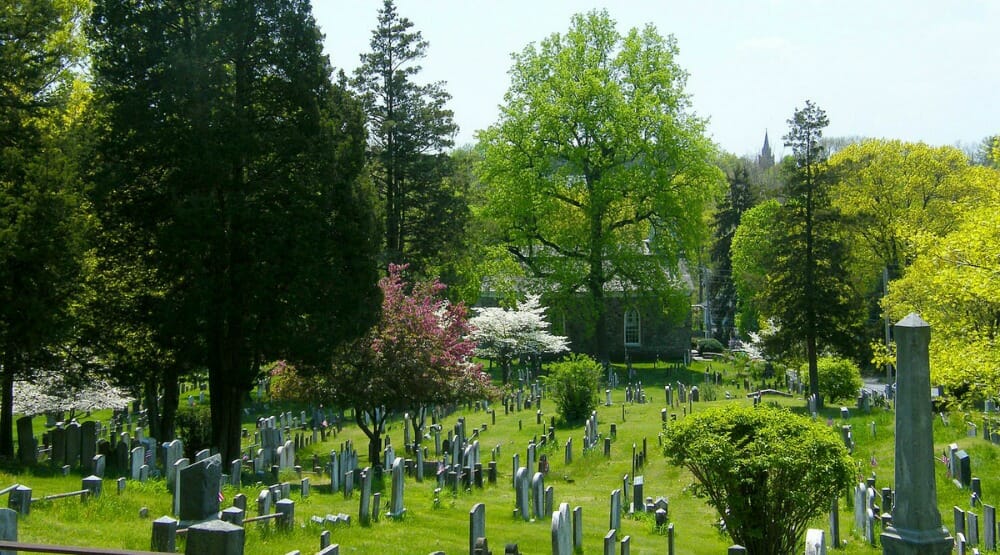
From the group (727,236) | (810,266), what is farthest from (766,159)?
(810,266)

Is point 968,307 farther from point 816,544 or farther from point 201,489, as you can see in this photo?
point 201,489

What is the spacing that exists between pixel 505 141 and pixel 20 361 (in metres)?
27.4

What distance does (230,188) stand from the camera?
19078 millimetres

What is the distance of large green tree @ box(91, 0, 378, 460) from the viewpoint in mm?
18656

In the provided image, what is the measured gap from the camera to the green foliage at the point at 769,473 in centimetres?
1198

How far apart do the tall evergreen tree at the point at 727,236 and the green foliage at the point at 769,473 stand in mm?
53926

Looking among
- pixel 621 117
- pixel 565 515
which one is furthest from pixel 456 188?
pixel 565 515

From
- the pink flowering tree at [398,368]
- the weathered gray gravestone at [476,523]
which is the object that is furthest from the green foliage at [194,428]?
the weathered gray gravestone at [476,523]

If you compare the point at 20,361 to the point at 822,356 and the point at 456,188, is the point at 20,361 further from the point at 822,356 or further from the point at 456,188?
the point at 822,356

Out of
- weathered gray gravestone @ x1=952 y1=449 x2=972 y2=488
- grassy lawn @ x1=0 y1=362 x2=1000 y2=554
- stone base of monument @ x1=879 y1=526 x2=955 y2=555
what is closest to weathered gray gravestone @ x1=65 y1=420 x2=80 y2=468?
grassy lawn @ x1=0 y1=362 x2=1000 y2=554

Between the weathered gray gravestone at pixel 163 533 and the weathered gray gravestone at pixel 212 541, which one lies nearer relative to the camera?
the weathered gray gravestone at pixel 212 541

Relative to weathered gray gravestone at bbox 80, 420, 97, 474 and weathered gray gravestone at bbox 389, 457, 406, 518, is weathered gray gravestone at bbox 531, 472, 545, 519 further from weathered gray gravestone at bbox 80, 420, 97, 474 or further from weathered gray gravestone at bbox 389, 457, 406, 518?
weathered gray gravestone at bbox 80, 420, 97, 474

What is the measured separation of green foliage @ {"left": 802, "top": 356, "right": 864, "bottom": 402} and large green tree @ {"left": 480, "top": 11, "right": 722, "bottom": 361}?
1117 centimetres

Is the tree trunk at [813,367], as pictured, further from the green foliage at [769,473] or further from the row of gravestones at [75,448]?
the row of gravestones at [75,448]
